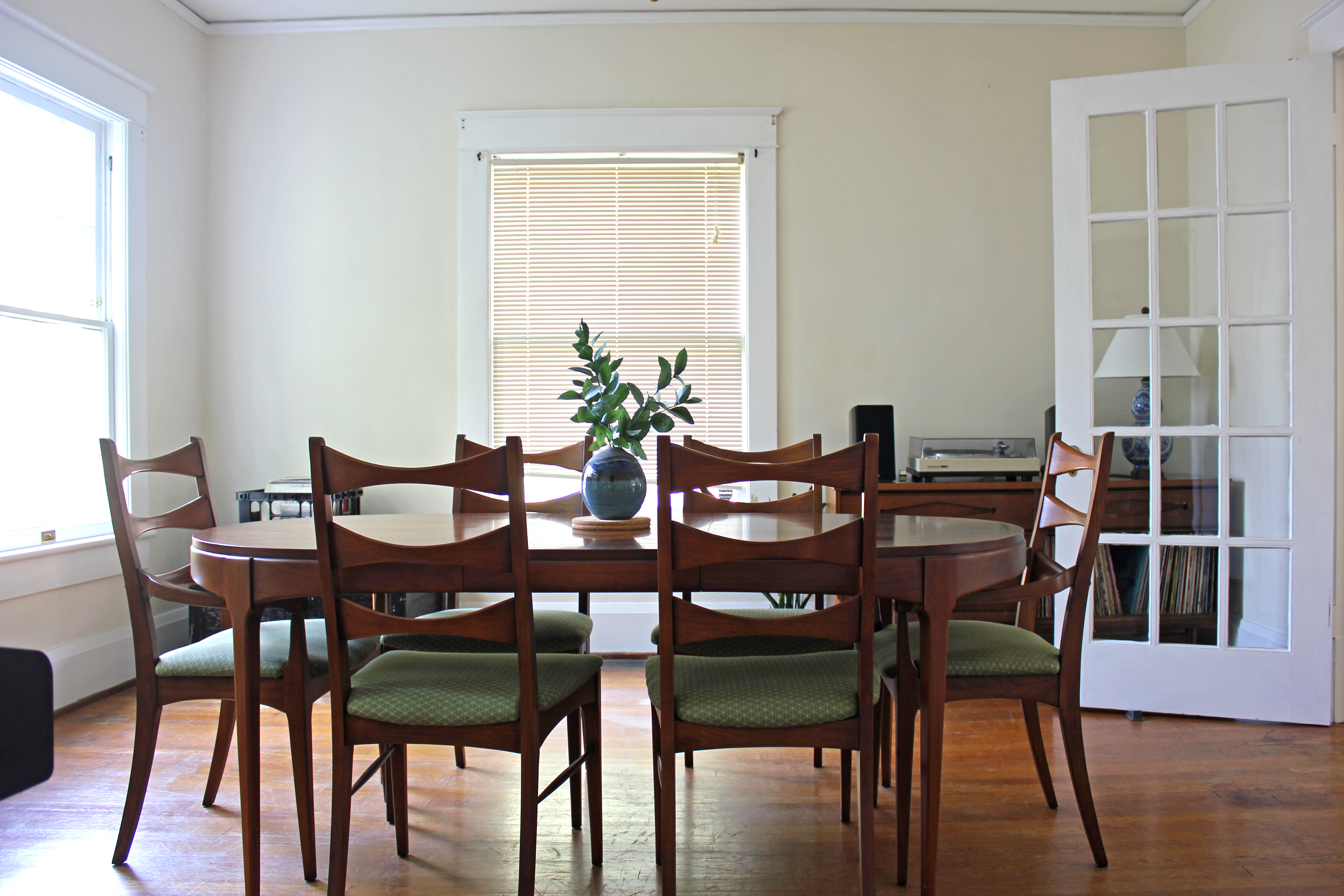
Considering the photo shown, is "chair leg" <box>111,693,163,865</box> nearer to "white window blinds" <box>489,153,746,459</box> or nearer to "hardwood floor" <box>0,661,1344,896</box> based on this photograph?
"hardwood floor" <box>0,661,1344,896</box>

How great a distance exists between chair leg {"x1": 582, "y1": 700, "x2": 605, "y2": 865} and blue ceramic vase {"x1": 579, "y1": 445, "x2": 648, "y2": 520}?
0.46m

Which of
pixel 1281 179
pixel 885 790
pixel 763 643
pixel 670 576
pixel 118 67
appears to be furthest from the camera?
pixel 118 67

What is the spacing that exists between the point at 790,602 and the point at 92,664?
2766mm

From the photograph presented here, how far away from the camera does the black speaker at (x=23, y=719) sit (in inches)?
17.1

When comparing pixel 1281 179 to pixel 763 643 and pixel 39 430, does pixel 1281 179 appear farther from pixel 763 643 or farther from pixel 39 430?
pixel 39 430

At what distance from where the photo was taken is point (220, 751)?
2084 millimetres

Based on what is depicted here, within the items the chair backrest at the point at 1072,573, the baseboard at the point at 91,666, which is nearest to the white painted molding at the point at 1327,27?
the chair backrest at the point at 1072,573

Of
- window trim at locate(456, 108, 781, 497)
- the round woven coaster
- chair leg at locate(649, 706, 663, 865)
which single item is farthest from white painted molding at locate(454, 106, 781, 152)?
chair leg at locate(649, 706, 663, 865)

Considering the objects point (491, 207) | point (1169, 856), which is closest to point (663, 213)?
point (491, 207)

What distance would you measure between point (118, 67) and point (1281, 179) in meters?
4.53

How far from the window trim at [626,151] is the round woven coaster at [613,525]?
69.4 inches

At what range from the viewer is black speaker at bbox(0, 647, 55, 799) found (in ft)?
1.42

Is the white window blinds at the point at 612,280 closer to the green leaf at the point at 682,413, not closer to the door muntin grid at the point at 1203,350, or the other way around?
the door muntin grid at the point at 1203,350

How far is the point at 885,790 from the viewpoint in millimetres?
2221
